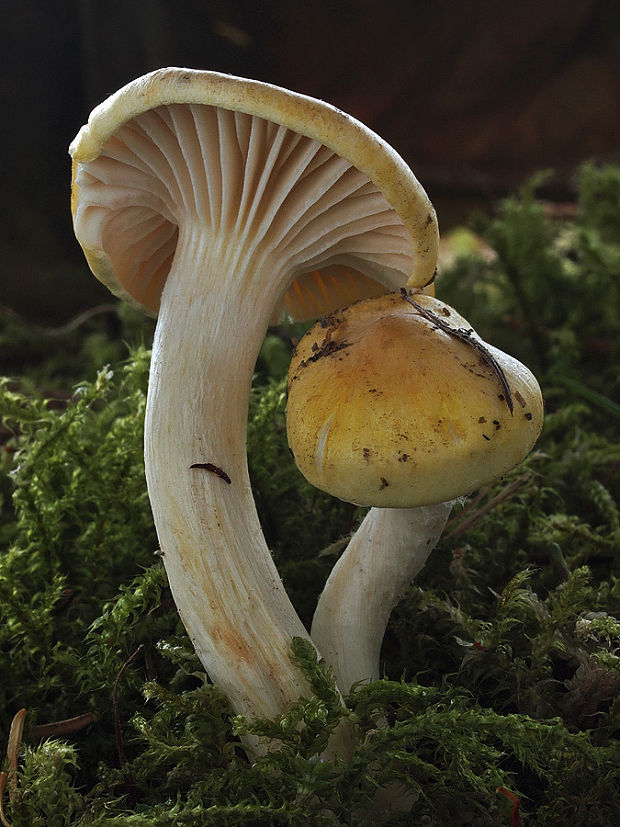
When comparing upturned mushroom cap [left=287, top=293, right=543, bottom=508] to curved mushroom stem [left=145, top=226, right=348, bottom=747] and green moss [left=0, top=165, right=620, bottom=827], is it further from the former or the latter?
green moss [left=0, top=165, right=620, bottom=827]

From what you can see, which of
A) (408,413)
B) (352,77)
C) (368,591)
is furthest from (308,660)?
(352,77)

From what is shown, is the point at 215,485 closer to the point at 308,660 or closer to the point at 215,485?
the point at 215,485

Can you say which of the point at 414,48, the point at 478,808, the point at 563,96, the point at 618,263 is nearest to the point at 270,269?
the point at 478,808

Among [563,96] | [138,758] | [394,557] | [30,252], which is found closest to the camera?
[138,758]

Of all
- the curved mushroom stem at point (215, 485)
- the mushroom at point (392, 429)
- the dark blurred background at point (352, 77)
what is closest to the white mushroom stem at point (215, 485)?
the curved mushroom stem at point (215, 485)

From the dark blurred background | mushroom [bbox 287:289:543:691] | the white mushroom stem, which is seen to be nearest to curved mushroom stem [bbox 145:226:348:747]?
the white mushroom stem

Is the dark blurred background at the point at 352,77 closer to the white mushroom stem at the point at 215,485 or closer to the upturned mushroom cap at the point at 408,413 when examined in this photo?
the white mushroom stem at the point at 215,485

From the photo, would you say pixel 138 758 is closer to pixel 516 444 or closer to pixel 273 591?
pixel 273 591
